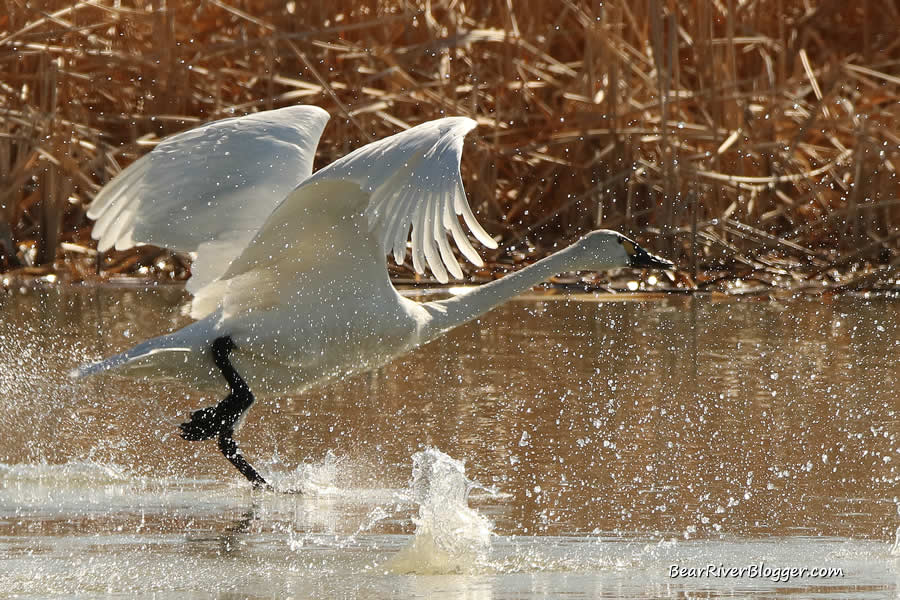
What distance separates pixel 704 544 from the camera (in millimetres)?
5180

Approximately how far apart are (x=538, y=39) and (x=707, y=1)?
4.65ft

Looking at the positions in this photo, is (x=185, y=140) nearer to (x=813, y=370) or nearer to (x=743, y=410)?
(x=743, y=410)

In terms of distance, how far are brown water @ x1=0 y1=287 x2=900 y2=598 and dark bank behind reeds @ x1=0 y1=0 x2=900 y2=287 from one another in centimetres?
156

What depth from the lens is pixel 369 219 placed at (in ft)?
19.6

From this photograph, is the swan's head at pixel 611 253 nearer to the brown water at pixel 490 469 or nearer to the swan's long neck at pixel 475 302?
the swan's long neck at pixel 475 302

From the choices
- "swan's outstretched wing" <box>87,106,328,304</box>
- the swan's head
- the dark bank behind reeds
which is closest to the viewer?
"swan's outstretched wing" <box>87,106,328,304</box>

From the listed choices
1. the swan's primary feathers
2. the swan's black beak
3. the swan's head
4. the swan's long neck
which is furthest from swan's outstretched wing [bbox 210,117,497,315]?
the swan's black beak

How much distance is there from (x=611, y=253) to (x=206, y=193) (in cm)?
176

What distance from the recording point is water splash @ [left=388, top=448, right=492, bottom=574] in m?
4.94

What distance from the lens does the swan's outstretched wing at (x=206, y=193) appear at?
6.88 metres

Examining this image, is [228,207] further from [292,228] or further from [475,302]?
[475,302]

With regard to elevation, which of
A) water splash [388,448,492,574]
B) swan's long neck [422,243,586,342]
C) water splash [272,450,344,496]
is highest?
swan's long neck [422,243,586,342]

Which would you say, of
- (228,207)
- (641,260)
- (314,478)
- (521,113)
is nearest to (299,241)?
(228,207)

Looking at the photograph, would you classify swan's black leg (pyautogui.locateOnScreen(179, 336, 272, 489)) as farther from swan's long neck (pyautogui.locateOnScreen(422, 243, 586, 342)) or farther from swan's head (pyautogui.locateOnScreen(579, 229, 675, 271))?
swan's head (pyautogui.locateOnScreen(579, 229, 675, 271))
